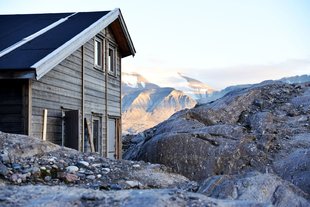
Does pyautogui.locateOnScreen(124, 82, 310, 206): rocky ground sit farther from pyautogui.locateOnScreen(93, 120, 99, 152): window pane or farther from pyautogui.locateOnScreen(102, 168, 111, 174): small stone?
pyautogui.locateOnScreen(93, 120, 99, 152): window pane

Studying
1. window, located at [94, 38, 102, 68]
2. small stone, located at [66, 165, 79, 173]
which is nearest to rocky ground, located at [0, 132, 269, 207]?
small stone, located at [66, 165, 79, 173]

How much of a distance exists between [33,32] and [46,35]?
587 millimetres

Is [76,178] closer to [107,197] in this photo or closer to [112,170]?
[112,170]

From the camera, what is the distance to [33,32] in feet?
43.1

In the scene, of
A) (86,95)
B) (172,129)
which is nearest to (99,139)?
(86,95)

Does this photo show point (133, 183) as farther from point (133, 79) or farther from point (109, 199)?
point (133, 79)

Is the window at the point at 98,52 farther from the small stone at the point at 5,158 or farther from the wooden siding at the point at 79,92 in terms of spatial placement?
the small stone at the point at 5,158

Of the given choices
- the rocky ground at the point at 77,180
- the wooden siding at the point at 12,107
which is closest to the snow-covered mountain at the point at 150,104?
the wooden siding at the point at 12,107

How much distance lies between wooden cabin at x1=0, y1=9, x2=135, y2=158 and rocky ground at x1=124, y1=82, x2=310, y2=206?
239 centimetres

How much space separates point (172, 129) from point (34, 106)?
15.8 feet

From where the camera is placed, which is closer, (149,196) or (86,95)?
(149,196)

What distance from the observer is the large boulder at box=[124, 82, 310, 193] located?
10664 millimetres

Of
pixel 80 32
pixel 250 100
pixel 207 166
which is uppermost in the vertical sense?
pixel 80 32

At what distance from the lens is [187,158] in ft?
35.6
